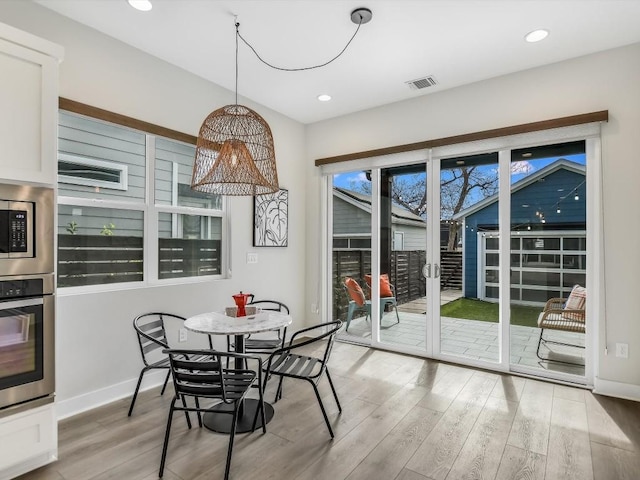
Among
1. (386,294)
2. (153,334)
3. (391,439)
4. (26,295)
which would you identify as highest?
(26,295)

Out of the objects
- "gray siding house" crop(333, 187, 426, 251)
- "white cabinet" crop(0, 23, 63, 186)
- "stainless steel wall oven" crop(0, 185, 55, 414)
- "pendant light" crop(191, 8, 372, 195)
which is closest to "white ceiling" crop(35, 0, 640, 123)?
"pendant light" crop(191, 8, 372, 195)

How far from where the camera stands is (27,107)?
79.1 inches

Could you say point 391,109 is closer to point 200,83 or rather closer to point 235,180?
point 200,83

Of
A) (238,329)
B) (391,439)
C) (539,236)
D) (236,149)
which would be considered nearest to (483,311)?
(539,236)

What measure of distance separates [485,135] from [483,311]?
5.91 feet

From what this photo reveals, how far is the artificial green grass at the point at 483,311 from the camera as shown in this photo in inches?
140

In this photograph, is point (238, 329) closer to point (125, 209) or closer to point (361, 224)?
point (125, 209)

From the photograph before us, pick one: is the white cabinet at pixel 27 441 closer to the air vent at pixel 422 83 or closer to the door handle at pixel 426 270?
the door handle at pixel 426 270

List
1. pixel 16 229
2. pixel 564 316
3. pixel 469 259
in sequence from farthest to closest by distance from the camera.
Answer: pixel 469 259, pixel 564 316, pixel 16 229

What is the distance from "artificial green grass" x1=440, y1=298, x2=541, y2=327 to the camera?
11.7ft

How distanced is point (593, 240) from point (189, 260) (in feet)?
12.2

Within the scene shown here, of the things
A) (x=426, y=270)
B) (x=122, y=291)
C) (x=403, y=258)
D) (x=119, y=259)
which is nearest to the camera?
(x=122, y=291)

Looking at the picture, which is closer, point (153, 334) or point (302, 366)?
point (302, 366)

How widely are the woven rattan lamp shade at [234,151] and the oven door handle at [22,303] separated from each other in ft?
3.63
